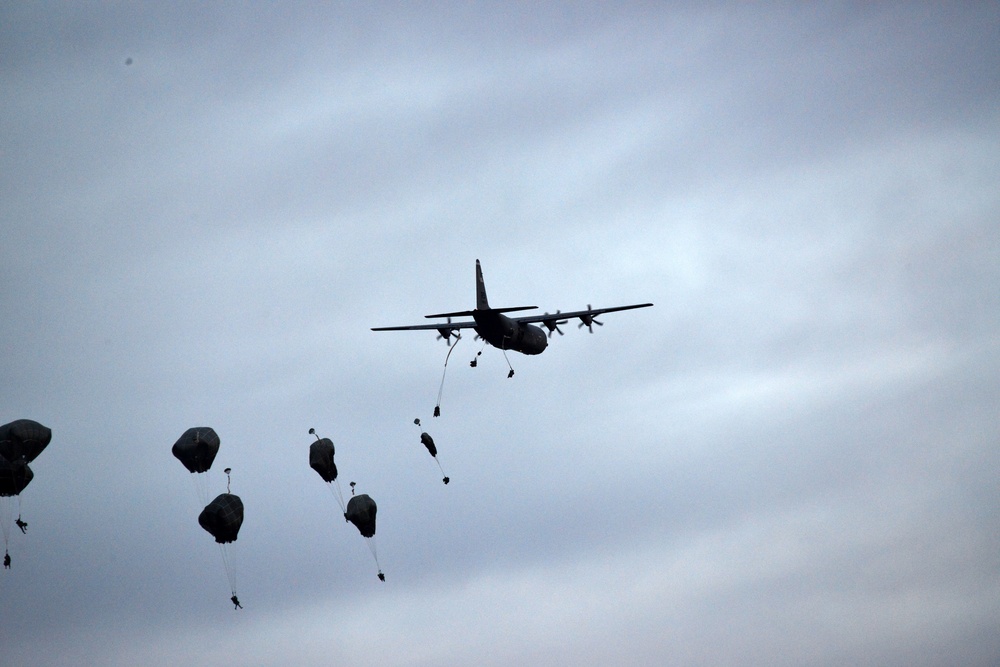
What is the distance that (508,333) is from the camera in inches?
3036

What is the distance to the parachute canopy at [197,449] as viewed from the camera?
74.4 meters

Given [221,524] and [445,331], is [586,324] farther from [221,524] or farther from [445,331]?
[221,524]

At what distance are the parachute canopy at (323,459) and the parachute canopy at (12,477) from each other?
2260 cm

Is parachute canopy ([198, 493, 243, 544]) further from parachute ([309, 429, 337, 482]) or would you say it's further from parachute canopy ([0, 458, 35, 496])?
parachute canopy ([0, 458, 35, 496])

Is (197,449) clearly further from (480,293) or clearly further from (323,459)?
(480,293)

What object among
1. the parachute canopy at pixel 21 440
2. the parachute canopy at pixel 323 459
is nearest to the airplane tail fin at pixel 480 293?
the parachute canopy at pixel 323 459

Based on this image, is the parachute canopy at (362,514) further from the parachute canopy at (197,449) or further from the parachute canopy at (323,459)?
the parachute canopy at (197,449)

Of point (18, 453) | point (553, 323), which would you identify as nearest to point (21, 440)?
point (18, 453)

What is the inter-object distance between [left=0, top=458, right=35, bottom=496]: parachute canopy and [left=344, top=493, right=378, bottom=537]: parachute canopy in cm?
2529

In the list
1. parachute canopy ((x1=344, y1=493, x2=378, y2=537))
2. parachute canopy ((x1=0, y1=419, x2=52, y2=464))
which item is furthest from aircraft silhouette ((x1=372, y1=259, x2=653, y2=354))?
parachute canopy ((x1=0, y1=419, x2=52, y2=464))

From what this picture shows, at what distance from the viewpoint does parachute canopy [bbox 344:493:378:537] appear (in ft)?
242

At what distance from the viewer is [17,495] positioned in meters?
74.9

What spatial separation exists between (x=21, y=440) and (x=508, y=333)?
1542 inches

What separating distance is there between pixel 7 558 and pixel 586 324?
47989 millimetres
